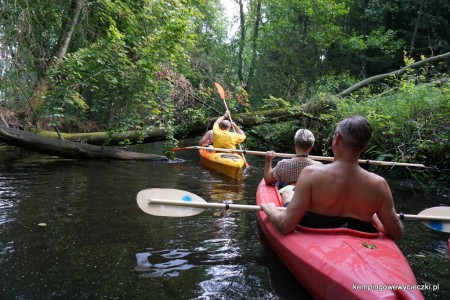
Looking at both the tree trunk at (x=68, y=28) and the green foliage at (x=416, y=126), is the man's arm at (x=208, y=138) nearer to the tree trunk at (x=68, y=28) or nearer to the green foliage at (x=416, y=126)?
the green foliage at (x=416, y=126)

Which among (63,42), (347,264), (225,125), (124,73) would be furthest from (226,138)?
(347,264)

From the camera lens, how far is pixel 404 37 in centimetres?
1470

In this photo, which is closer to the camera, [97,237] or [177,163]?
[97,237]

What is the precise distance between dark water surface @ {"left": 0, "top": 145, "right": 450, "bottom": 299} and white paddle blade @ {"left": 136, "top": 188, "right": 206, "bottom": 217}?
39cm

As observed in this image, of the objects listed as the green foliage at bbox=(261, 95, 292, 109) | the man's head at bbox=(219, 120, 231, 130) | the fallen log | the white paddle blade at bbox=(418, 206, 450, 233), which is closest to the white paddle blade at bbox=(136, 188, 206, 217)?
the white paddle blade at bbox=(418, 206, 450, 233)

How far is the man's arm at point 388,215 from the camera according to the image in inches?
92.9

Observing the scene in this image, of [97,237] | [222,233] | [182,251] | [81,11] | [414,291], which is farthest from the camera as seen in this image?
[81,11]

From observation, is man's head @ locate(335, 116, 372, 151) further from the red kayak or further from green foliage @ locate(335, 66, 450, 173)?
green foliage @ locate(335, 66, 450, 173)

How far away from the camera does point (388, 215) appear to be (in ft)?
8.05

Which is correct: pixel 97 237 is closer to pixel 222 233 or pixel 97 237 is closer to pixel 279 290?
pixel 222 233

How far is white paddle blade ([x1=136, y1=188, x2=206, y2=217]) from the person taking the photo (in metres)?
3.18

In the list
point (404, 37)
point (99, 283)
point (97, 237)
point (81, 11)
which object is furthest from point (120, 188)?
point (404, 37)

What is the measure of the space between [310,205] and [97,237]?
230cm

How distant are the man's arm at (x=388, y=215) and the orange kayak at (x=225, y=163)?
4.55 m
